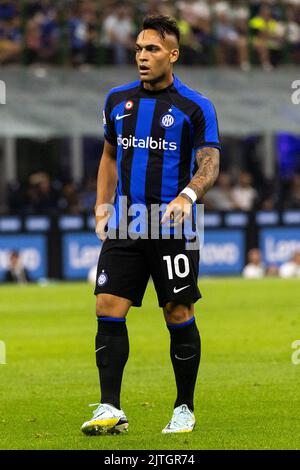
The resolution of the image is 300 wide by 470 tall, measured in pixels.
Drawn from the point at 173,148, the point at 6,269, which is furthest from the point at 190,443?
the point at 6,269

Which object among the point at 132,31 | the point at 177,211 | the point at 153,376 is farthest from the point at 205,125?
the point at 132,31

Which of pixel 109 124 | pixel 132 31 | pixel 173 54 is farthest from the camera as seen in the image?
pixel 132 31

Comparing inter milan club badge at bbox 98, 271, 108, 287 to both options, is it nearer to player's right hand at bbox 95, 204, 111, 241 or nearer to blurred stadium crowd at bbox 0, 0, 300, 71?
player's right hand at bbox 95, 204, 111, 241

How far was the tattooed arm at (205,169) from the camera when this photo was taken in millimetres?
8102

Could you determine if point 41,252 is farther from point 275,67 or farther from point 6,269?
point 275,67

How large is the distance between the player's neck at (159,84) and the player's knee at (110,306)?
133 cm

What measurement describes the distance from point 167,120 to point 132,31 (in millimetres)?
22172

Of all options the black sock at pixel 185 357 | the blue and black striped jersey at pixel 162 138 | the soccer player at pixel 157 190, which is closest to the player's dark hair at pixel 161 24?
the soccer player at pixel 157 190

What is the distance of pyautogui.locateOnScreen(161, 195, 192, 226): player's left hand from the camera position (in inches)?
309

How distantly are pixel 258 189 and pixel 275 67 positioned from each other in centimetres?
316

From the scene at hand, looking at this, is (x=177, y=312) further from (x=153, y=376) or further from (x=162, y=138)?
(x=153, y=376)

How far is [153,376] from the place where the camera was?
1173 cm

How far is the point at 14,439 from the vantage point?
807cm

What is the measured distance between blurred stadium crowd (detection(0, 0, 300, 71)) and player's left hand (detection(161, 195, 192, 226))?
21.7 m
